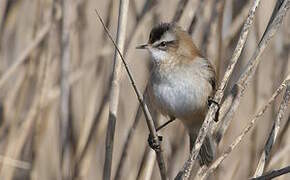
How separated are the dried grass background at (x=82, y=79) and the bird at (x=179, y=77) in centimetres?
8

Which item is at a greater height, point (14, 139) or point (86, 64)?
point (86, 64)

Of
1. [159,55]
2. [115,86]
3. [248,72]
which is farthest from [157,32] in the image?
Answer: [248,72]

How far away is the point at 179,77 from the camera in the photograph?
229cm

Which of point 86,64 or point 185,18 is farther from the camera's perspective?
point 86,64

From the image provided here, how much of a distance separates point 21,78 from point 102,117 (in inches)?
18.3

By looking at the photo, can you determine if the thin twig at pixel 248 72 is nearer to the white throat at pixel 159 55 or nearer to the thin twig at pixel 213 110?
the thin twig at pixel 213 110

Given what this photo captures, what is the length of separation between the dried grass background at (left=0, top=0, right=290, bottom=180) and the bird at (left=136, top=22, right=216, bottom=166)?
0.26ft

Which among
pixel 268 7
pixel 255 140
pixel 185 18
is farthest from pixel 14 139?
pixel 268 7

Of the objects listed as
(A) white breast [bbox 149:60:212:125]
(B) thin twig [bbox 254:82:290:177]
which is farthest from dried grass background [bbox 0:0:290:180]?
(B) thin twig [bbox 254:82:290:177]

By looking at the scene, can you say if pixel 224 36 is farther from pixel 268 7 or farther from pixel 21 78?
pixel 21 78

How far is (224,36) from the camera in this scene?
252 cm

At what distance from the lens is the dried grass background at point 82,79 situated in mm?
2479

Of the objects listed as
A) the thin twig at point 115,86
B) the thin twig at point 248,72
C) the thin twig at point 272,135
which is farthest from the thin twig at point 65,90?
the thin twig at point 272,135

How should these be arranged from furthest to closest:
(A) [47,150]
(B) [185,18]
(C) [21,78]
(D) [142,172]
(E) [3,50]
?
(A) [47,150] < (E) [3,50] < (C) [21,78] < (B) [185,18] < (D) [142,172]
